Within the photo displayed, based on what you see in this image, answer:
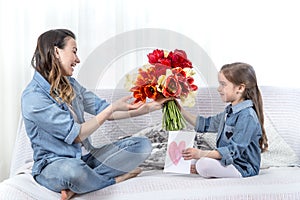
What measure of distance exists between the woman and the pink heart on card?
7cm

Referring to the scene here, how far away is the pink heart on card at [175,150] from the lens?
1.62 meters

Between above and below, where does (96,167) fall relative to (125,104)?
below

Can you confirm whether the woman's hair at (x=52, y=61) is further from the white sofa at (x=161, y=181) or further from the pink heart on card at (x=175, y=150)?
the pink heart on card at (x=175, y=150)

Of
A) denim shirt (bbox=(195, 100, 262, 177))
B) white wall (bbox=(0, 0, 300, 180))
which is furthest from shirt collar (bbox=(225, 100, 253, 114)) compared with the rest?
white wall (bbox=(0, 0, 300, 180))

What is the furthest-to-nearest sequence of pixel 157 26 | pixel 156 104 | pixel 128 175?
pixel 157 26 → pixel 128 175 → pixel 156 104

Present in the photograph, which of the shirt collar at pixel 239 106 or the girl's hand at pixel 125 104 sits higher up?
the girl's hand at pixel 125 104

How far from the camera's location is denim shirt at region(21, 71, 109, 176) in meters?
1.73

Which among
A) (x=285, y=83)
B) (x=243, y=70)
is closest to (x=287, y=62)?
(x=285, y=83)

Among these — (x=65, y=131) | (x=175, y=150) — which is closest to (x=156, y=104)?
(x=175, y=150)

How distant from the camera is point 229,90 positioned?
188 centimetres

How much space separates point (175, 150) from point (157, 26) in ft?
4.60

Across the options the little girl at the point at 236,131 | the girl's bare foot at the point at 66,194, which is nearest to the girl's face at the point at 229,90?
the little girl at the point at 236,131

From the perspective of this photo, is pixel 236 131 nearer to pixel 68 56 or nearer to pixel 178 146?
pixel 178 146

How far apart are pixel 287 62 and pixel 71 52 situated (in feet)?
5.57
